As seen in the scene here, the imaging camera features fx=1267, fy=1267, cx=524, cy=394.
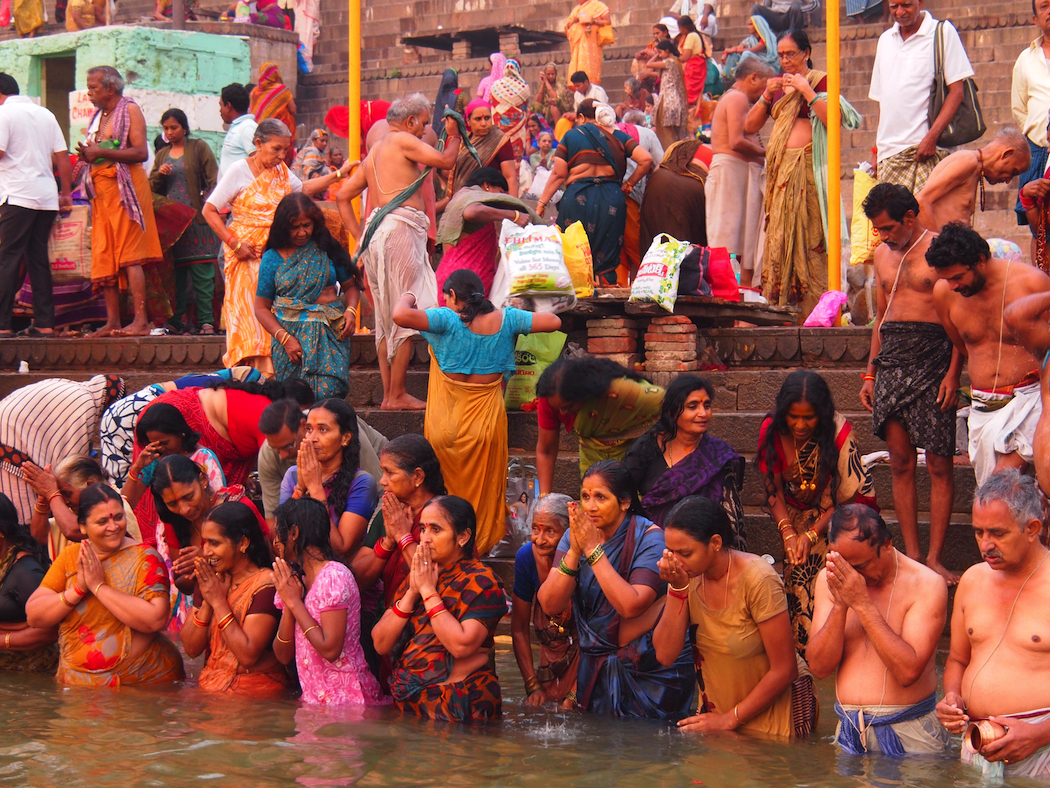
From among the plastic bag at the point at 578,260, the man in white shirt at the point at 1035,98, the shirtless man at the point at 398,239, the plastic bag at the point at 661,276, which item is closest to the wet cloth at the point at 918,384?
the plastic bag at the point at 661,276

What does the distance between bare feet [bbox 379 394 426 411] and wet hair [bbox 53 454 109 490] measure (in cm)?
185

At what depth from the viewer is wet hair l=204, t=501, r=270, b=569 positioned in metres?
5.56

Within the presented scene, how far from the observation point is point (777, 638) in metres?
4.74

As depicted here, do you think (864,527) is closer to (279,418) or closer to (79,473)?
(279,418)

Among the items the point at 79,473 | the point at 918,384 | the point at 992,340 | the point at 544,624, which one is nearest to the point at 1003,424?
the point at 992,340

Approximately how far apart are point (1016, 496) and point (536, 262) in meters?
3.85

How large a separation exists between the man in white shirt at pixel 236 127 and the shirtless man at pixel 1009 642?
7.06 metres

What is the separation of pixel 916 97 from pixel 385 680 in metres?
4.84

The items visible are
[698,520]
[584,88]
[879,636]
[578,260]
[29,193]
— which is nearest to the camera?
[879,636]

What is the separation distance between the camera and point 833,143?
8.26 meters

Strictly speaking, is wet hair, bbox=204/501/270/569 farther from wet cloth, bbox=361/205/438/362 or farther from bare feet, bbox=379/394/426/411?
wet cloth, bbox=361/205/438/362

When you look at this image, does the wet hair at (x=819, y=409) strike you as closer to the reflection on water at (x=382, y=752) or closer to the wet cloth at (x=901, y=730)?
the reflection on water at (x=382, y=752)

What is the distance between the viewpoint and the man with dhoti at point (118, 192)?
9461 millimetres

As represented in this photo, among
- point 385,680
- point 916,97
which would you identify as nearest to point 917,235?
point 916,97
